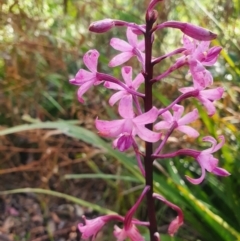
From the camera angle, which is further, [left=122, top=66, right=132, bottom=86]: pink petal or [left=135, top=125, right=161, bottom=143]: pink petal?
[left=122, top=66, right=132, bottom=86]: pink petal

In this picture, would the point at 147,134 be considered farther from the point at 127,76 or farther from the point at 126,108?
the point at 127,76

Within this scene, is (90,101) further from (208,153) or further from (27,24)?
(208,153)

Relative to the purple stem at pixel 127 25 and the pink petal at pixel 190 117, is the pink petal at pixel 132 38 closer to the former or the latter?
the purple stem at pixel 127 25

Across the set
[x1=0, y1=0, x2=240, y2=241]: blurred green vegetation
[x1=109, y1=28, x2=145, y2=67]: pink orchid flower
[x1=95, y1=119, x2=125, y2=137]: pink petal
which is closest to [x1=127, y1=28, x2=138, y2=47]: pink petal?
[x1=109, y1=28, x2=145, y2=67]: pink orchid flower

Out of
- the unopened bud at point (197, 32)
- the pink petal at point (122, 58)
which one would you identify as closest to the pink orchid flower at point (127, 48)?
the pink petal at point (122, 58)

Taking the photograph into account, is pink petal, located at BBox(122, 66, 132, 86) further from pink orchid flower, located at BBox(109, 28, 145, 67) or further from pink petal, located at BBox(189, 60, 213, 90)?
pink petal, located at BBox(189, 60, 213, 90)

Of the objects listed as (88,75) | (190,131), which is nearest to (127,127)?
(88,75)
